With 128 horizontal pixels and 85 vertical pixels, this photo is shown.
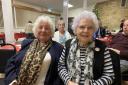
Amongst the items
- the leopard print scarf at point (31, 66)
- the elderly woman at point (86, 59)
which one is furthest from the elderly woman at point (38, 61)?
A: the elderly woman at point (86, 59)

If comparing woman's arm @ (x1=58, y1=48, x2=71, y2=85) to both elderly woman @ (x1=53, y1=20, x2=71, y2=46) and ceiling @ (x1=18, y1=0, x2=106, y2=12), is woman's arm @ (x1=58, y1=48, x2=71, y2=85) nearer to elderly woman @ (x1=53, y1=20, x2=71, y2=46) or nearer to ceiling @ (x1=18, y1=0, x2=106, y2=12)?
elderly woman @ (x1=53, y1=20, x2=71, y2=46)

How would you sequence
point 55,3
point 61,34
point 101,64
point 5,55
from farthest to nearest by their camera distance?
point 55,3, point 61,34, point 5,55, point 101,64

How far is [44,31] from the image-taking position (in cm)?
175

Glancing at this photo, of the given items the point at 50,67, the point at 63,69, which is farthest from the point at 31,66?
the point at 63,69

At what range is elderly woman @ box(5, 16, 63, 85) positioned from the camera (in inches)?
64.9

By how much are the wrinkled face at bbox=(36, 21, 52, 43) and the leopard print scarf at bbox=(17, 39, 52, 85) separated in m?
0.10

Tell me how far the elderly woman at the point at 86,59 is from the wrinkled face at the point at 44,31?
1.06 ft

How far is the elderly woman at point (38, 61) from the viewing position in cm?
165

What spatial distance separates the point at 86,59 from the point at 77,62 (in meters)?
0.08

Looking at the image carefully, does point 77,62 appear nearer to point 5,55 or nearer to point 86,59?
point 86,59

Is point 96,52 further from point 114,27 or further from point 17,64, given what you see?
point 114,27

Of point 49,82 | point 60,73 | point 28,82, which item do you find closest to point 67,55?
point 60,73

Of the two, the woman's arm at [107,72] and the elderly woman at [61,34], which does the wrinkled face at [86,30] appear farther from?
the elderly woman at [61,34]

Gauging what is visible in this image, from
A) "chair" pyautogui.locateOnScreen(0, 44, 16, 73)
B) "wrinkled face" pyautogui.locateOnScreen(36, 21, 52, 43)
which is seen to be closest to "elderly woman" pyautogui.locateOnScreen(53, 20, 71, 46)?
"chair" pyautogui.locateOnScreen(0, 44, 16, 73)
